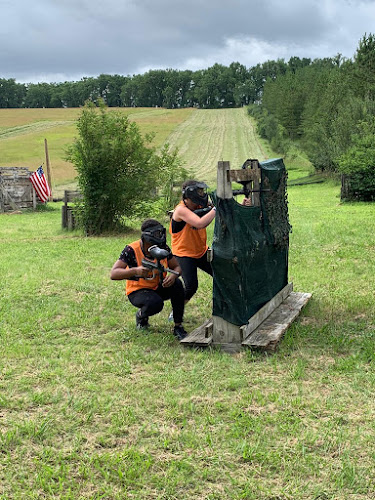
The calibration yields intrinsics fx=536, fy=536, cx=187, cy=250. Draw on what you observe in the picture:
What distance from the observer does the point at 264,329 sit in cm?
623

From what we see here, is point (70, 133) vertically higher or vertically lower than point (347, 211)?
higher

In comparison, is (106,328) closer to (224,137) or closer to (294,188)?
(294,188)

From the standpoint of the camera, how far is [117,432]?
162 inches

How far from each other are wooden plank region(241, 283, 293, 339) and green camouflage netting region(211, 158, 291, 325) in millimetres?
62

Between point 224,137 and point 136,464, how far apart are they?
69.9m

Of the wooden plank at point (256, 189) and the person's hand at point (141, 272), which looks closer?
the person's hand at point (141, 272)

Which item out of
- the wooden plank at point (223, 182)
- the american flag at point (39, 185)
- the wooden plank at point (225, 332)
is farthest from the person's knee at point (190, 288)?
the american flag at point (39, 185)

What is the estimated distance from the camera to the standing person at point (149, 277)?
618 cm

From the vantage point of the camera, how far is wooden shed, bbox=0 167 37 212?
88.5ft

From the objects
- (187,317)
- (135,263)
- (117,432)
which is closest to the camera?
(117,432)

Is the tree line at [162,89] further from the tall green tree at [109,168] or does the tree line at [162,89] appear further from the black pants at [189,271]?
the black pants at [189,271]

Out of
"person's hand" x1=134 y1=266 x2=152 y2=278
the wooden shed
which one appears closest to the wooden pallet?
"person's hand" x1=134 y1=266 x2=152 y2=278

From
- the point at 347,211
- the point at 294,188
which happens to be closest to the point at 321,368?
the point at 347,211

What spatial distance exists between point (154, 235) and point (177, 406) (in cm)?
225
